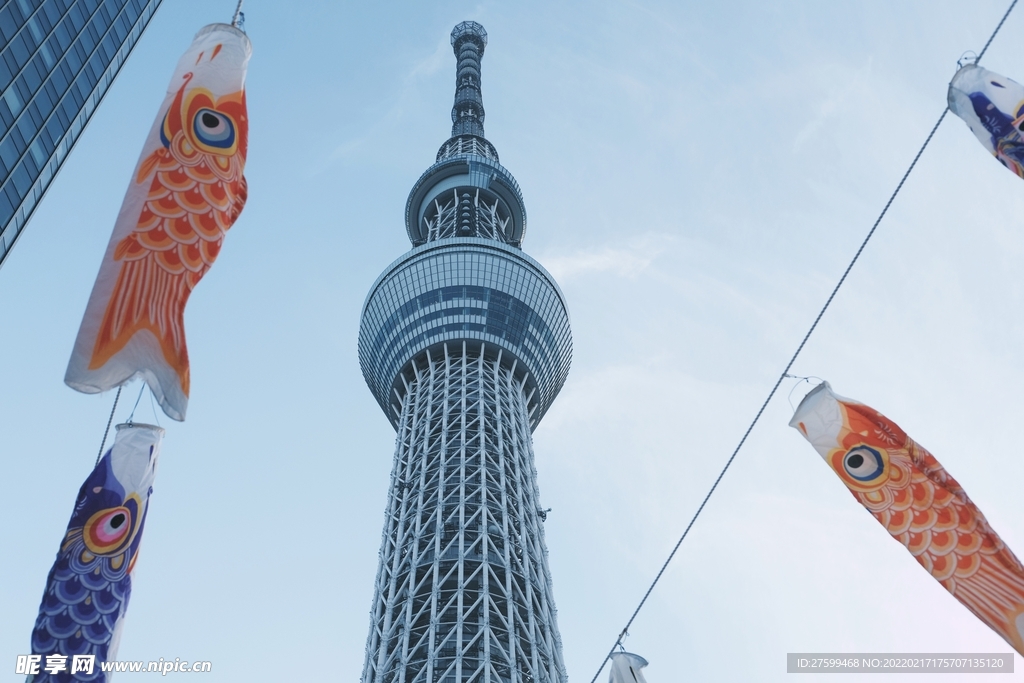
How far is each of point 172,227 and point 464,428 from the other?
67562mm

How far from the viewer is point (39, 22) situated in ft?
216

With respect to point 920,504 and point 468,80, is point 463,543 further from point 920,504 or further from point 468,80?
point 468,80

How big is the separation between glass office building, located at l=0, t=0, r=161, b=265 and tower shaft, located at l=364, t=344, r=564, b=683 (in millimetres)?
37466

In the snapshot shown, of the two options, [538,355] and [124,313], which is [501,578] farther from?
[124,313]

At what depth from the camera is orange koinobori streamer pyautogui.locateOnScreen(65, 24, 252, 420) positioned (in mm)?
16312

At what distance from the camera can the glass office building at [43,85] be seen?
6153cm

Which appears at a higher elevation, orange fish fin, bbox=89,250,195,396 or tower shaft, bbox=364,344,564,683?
tower shaft, bbox=364,344,564,683

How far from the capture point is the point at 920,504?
21.5 metres

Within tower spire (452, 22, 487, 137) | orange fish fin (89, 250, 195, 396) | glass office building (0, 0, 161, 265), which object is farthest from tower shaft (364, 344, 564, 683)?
orange fish fin (89, 250, 195, 396)

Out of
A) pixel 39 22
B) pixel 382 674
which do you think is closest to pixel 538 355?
pixel 382 674

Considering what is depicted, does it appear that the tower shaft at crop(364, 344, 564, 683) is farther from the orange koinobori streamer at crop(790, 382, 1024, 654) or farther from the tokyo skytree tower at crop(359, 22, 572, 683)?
the orange koinobori streamer at crop(790, 382, 1024, 654)

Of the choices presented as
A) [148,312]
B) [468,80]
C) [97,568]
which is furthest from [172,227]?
[468,80]

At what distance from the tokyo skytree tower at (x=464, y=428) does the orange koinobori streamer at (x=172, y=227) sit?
5172cm

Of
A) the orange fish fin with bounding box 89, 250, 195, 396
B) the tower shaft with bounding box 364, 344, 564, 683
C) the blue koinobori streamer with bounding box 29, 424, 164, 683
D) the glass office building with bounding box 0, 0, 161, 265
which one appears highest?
the glass office building with bounding box 0, 0, 161, 265
